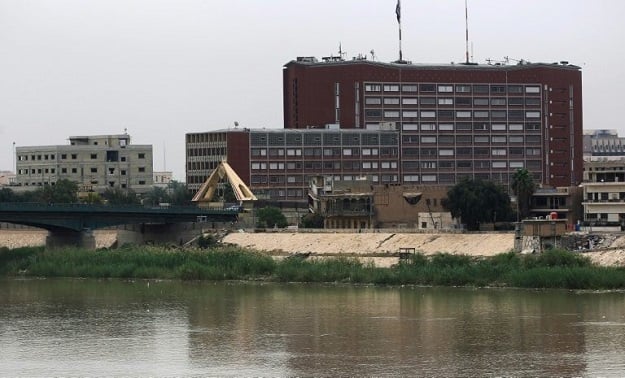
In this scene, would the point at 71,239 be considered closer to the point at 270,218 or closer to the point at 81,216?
the point at 81,216

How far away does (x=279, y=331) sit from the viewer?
85.8 meters

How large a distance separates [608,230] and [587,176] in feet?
61.8

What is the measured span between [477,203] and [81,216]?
40.5m

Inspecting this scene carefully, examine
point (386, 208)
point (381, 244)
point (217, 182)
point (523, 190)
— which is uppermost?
point (217, 182)

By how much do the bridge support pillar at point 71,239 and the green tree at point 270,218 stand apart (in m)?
23.3

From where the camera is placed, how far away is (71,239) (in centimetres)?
15450

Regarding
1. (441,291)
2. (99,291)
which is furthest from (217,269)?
(441,291)

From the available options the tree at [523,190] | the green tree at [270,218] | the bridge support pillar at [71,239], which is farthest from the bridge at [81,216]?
the tree at [523,190]

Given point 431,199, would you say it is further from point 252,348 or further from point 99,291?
point 252,348

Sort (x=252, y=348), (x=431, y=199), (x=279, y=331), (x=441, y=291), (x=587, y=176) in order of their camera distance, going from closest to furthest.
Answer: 1. (x=252, y=348)
2. (x=279, y=331)
3. (x=441, y=291)
4. (x=587, y=176)
5. (x=431, y=199)

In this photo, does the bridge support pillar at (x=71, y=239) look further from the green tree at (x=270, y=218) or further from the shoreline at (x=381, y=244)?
the green tree at (x=270, y=218)

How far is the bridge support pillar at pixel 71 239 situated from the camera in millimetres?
153000

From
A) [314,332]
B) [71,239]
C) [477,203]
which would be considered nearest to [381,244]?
[477,203]

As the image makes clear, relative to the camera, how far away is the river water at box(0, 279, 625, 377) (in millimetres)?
70688
